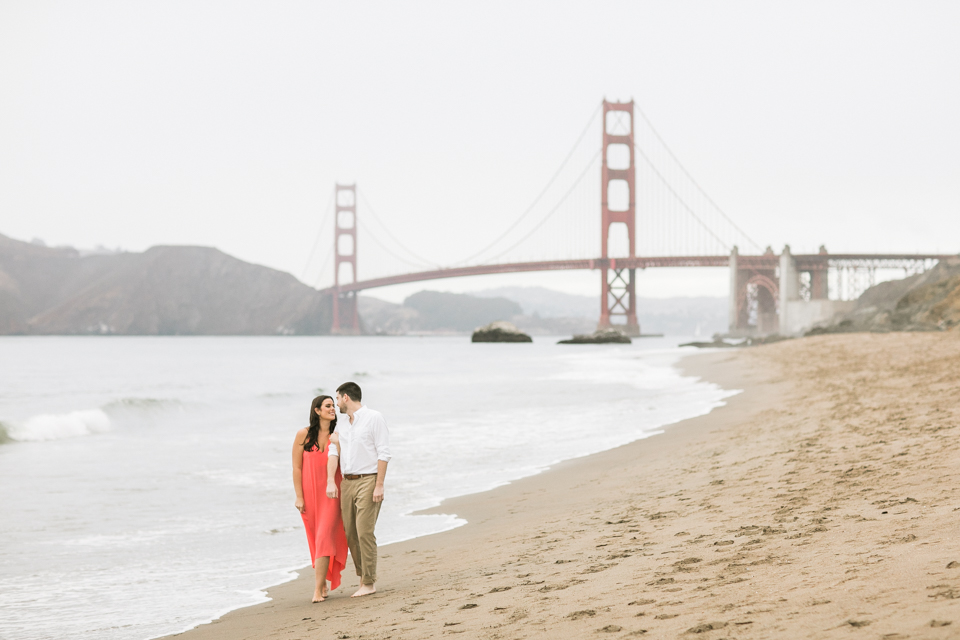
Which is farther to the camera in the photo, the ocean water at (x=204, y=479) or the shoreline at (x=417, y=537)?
the ocean water at (x=204, y=479)

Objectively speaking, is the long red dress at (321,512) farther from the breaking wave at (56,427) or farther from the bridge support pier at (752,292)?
the bridge support pier at (752,292)

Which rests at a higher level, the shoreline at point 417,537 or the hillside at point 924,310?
the hillside at point 924,310

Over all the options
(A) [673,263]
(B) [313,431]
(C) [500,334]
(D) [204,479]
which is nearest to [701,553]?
(B) [313,431]

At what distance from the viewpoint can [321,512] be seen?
4.59 m

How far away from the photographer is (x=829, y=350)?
1043 inches

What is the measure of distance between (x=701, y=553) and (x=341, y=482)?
1.95 metres

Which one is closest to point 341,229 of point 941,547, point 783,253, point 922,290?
point 783,253

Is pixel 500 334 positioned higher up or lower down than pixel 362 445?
higher up

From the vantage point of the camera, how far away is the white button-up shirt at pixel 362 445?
451cm

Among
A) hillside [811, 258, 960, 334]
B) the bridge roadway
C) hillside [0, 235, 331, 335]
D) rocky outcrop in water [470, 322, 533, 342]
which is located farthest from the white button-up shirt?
hillside [0, 235, 331, 335]

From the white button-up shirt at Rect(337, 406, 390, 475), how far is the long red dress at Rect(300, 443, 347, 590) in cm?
12

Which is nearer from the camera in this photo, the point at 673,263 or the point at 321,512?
the point at 321,512

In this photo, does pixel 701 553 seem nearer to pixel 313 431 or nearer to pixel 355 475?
pixel 355 475

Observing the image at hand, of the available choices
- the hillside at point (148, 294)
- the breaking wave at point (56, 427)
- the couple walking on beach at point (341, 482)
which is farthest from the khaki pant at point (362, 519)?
the hillside at point (148, 294)
